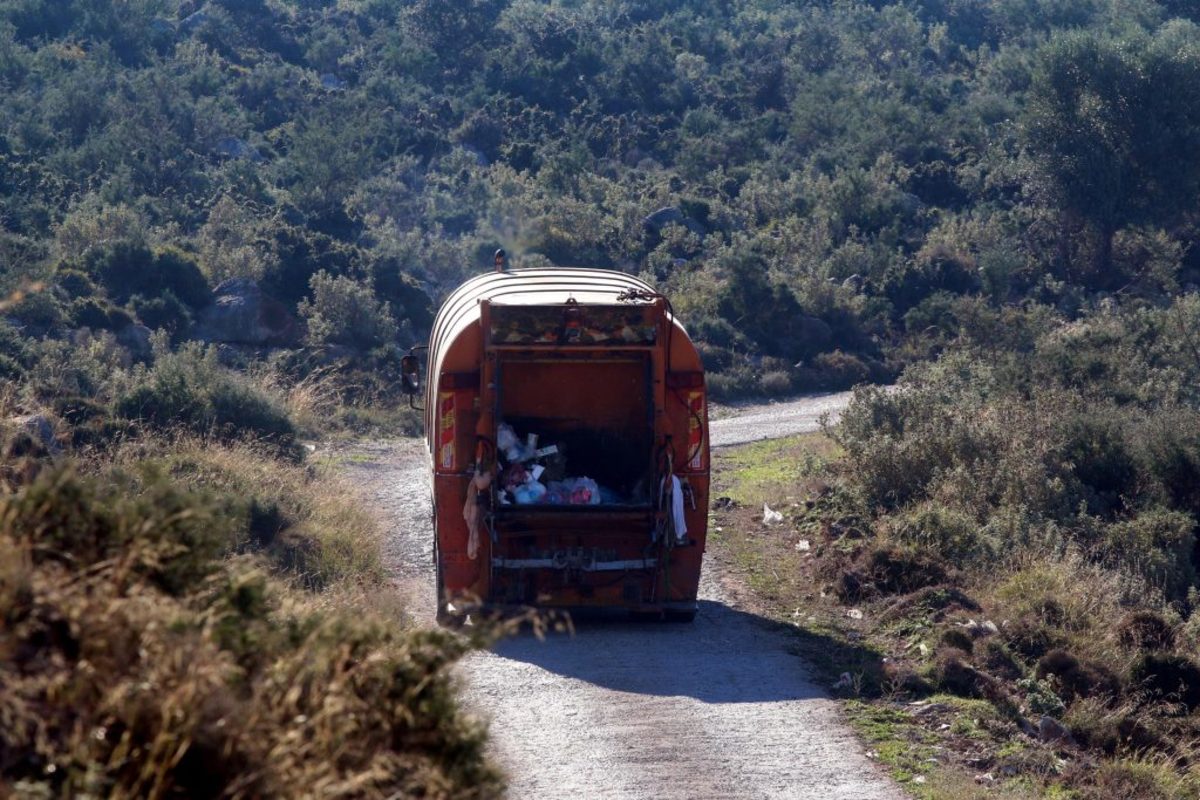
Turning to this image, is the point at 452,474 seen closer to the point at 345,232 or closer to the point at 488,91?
the point at 345,232

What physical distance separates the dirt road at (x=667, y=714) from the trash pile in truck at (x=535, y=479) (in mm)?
943

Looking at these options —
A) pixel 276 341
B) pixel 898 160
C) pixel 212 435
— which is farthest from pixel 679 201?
pixel 212 435

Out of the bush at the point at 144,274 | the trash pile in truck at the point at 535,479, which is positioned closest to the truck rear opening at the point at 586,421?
the trash pile in truck at the point at 535,479

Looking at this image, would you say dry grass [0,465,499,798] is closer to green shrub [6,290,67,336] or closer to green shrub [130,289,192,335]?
green shrub [6,290,67,336]

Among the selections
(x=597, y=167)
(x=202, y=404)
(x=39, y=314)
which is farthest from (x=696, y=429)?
(x=597, y=167)

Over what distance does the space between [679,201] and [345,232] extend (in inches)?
371

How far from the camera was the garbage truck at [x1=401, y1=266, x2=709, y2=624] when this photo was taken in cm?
922

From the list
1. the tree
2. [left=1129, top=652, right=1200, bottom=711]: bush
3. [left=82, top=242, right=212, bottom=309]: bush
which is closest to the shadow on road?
[left=1129, top=652, right=1200, bottom=711]: bush

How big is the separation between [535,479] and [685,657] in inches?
65.0

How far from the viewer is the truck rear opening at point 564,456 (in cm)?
922

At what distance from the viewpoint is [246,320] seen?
2192 cm

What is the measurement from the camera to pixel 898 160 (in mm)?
38031

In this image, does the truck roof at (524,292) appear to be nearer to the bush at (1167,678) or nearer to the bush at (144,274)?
the bush at (1167,678)

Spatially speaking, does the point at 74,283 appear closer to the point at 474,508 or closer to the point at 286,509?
the point at 286,509
